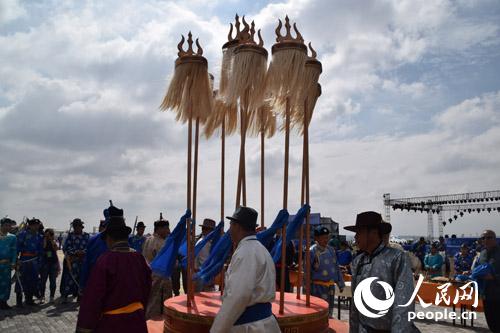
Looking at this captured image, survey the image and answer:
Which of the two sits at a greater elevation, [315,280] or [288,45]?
[288,45]

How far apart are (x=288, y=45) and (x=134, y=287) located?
12.8 feet

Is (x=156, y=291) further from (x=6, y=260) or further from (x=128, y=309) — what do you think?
(x=6, y=260)

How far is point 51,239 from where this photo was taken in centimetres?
1016

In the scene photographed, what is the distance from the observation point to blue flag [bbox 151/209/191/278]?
587 cm

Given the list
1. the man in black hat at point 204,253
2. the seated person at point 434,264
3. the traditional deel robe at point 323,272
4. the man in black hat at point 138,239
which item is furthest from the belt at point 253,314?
the seated person at point 434,264

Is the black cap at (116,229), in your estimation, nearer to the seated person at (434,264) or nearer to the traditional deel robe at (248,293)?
the traditional deel robe at (248,293)

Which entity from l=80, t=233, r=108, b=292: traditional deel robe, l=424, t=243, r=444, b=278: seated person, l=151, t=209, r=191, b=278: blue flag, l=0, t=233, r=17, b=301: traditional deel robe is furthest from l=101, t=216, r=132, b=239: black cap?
l=424, t=243, r=444, b=278: seated person

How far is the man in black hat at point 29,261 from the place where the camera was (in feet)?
30.7

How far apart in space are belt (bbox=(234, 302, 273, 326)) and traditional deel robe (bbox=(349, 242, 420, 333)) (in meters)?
0.72

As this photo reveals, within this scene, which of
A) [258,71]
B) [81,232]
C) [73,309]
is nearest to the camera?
[258,71]

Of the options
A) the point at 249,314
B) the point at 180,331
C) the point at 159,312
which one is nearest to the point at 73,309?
the point at 159,312

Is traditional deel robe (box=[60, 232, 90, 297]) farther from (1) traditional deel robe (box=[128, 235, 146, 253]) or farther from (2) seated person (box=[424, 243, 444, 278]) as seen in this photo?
(2) seated person (box=[424, 243, 444, 278])

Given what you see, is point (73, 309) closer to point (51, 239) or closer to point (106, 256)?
point (51, 239)

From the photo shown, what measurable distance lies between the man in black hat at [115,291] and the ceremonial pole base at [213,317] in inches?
50.0
